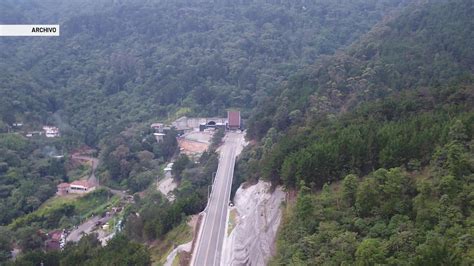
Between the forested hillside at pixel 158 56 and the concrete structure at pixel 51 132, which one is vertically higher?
the forested hillside at pixel 158 56

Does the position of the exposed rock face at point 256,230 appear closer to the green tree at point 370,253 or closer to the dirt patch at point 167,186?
the green tree at point 370,253

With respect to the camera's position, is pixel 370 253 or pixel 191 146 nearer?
pixel 370 253

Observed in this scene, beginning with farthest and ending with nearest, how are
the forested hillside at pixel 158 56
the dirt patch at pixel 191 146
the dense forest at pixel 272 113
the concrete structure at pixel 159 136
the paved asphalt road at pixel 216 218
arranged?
the forested hillside at pixel 158 56 → the concrete structure at pixel 159 136 → the dirt patch at pixel 191 146 → the paved asphalt road at pixel 216 218 → the dense forest at pixel 272 113

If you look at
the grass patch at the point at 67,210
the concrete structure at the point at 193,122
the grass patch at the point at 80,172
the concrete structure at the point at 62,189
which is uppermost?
the concrete structure at the point at 193,122

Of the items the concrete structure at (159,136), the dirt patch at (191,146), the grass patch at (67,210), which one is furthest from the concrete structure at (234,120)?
the grass patch at (67,210)

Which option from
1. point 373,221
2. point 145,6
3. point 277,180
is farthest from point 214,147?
point 145,6

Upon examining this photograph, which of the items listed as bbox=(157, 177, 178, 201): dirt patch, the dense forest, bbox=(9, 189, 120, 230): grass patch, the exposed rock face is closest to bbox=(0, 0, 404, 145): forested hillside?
the dense forest

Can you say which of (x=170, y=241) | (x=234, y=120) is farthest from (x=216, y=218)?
(x=234, y=120)

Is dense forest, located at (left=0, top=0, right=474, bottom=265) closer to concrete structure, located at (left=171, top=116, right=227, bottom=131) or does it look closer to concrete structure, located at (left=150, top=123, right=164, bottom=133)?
concrete structure, located at (left=150, top=123, right=164, bottom=133)

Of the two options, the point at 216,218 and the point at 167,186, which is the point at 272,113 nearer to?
the point at 167,186
